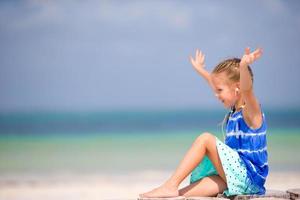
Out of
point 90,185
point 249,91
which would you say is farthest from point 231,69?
point 90,185

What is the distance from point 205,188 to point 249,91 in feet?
1.61

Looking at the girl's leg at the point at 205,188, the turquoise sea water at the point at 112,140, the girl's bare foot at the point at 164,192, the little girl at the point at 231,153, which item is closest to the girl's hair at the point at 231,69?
the little girl at the point at 231,153

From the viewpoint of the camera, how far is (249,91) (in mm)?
3275

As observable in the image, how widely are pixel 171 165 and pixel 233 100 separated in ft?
9.48

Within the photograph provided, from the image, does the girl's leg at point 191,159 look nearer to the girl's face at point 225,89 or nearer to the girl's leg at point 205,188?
the girl's leg at point 205,188

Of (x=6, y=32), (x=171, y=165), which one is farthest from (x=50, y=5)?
(x=171, y=165)

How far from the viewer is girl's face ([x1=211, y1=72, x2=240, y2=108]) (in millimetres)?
3494

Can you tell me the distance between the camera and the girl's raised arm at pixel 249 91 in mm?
3139

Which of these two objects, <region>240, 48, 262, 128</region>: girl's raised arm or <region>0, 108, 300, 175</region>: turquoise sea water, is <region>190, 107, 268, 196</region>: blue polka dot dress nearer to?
<region>240, 48, 262, 128</region>: girl's raised arm

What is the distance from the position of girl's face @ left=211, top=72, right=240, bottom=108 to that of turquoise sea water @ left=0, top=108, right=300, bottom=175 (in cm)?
262

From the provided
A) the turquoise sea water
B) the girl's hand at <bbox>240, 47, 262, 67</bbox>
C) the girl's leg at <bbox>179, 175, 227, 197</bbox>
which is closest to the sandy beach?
the turquoise sea water

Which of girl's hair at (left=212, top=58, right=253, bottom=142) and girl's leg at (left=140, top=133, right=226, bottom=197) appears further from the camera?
girl's hair at (left=212, top=58, right=253, bottom=142)

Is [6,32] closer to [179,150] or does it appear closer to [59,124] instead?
[59,124]

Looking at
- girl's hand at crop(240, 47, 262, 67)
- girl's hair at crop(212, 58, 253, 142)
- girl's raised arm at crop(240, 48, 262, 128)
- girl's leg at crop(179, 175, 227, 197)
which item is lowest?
girl's leg at crop(179, 175, 227, 197)
